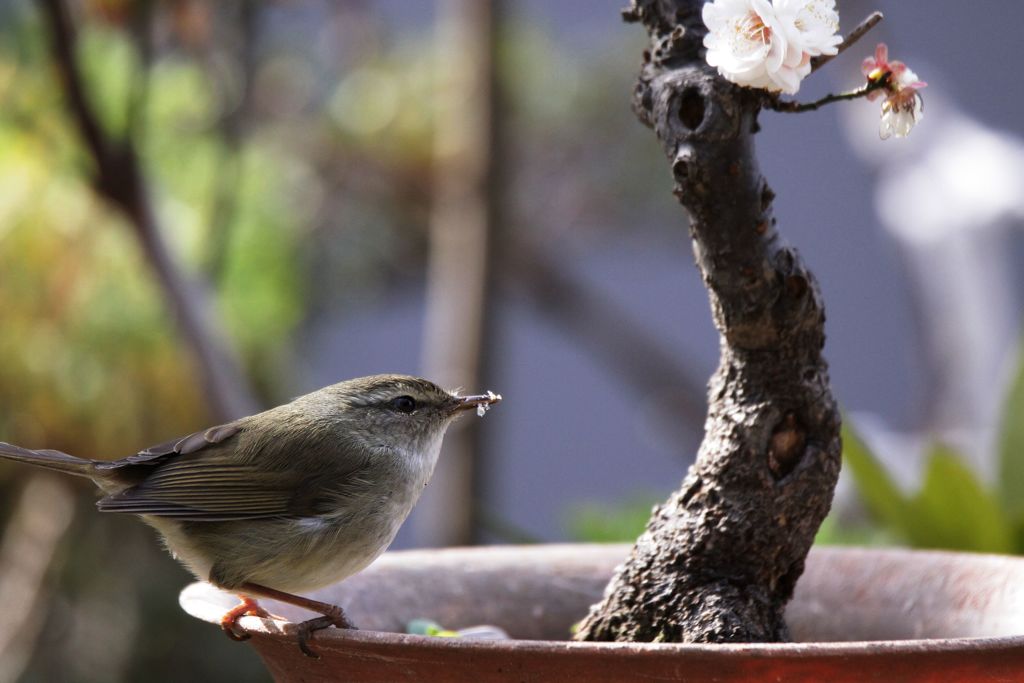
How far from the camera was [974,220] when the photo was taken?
5.03m

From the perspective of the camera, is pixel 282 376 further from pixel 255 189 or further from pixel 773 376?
pixel 773 376

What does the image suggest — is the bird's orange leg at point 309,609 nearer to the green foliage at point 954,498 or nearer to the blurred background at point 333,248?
the blurred background at point 333,248

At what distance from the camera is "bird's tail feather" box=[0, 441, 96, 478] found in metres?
2.01

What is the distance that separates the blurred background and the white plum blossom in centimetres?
127

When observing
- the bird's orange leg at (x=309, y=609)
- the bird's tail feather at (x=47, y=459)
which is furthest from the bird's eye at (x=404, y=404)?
the bird's tail feather at (x=47, y=459)

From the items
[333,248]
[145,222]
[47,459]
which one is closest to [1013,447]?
[47,459]

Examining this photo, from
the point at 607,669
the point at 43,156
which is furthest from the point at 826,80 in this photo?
the point at 607,669

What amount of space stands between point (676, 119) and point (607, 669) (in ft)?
2.47

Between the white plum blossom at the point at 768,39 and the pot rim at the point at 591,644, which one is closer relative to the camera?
the pot rim at the point at 591,644

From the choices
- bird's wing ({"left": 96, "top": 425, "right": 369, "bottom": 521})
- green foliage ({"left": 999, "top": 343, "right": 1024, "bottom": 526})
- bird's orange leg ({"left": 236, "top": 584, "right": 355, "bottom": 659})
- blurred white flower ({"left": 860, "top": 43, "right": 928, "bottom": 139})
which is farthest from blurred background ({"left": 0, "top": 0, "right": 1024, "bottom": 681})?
blurred white flower ({"left": 860, "top": 43, "right": 928, "bottom": 139})

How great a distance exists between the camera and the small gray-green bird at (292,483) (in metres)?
1.89

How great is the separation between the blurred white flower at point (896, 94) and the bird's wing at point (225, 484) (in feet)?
3.47

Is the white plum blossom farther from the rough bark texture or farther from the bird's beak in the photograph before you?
the bird's beak

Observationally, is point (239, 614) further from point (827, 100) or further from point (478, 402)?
point (827, 100)
